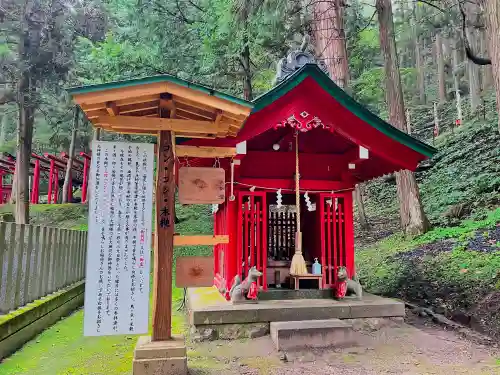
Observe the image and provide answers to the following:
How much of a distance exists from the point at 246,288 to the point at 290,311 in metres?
0.77

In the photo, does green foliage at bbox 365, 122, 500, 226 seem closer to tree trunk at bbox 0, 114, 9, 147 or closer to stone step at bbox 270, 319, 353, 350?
stone step at bbox 270, 319, 353, 350

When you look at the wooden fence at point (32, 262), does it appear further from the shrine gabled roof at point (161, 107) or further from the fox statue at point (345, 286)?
the fox statue at point (345, 286)

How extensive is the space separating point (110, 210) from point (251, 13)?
29.5 ft

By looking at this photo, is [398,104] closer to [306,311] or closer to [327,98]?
[327,98]

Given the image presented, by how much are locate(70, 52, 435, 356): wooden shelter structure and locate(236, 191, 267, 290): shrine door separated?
2 centimetres

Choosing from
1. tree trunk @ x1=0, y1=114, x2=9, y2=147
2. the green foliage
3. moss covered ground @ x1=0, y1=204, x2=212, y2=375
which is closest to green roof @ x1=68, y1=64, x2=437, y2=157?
moss covered ground @ x1=0, y1=204, x2=212, y2=375

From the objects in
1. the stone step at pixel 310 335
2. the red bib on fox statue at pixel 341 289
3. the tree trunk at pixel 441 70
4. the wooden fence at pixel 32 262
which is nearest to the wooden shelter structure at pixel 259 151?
the red bib on fox statue at pixel 341 289

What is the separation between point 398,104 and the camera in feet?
36.0

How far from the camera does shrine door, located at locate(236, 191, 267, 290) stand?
6500 mm

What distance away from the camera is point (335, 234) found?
6.95 m

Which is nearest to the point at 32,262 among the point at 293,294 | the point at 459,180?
the point at 293,294

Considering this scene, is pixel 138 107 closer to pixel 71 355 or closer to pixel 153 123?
pixel 153 123

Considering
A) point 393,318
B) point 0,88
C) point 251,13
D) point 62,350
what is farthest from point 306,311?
point 0,88

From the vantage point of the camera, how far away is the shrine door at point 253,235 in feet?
21.3
